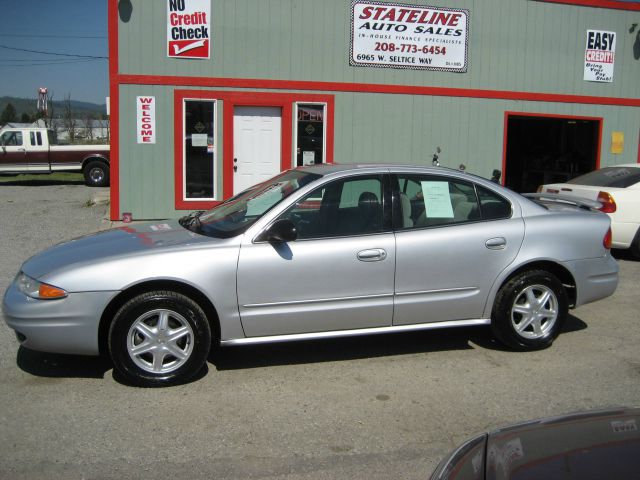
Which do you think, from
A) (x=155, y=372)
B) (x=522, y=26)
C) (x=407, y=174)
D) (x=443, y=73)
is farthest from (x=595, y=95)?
(x=155, y=372)

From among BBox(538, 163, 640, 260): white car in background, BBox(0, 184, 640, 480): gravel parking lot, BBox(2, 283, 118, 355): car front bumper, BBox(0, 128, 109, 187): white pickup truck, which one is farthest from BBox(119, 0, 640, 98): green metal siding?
BBox(0, 128, 109, 187): white pickup truck

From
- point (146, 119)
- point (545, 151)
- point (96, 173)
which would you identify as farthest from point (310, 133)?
point (96, 173)

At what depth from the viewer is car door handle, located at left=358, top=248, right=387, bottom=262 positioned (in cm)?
519

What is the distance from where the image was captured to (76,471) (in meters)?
3.73

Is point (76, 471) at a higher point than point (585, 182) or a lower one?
lower

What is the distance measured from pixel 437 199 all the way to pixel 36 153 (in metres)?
20.4

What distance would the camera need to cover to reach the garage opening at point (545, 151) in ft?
55.2

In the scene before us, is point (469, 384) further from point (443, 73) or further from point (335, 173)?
point (443, 73)

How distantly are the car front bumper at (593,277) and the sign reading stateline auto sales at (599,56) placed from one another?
366 inches

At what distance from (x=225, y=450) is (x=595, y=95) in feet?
41.6

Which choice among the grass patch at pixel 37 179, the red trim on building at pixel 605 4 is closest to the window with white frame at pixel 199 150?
the red trim on building at pixel 605 4

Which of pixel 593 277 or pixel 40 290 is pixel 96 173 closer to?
pixel 40 290

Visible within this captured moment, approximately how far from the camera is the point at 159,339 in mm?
4859

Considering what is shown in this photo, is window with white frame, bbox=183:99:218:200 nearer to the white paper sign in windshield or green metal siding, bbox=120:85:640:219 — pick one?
green metal siding, bbox=120:85:640:219
